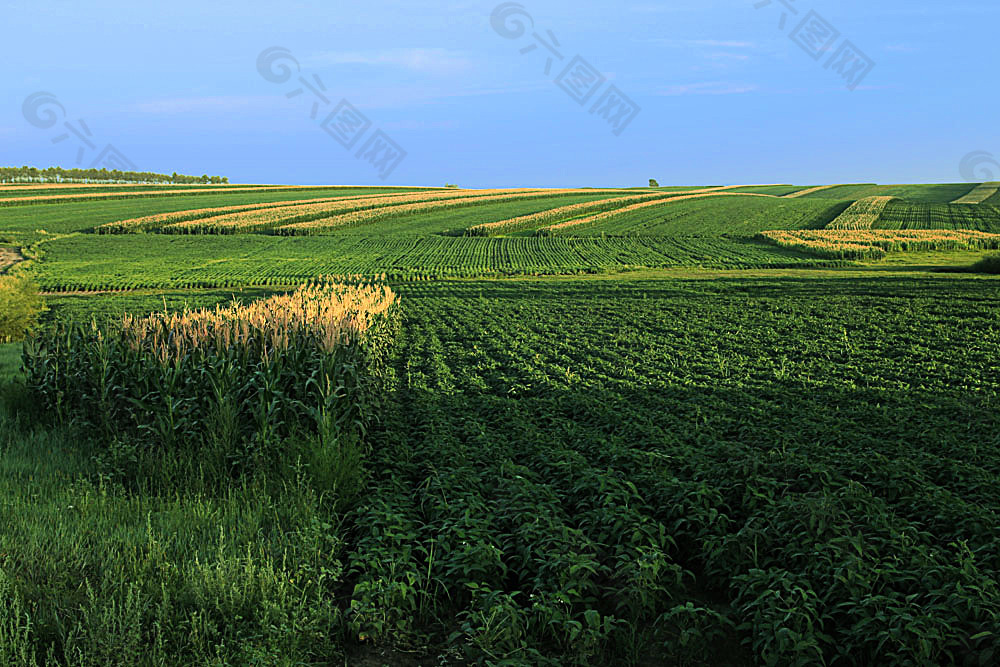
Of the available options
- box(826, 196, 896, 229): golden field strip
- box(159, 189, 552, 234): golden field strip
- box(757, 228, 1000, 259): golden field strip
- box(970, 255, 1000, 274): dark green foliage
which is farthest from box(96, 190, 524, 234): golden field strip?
box(970, 255, 1000, 274): dark green foliage

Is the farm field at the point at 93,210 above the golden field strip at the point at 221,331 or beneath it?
above

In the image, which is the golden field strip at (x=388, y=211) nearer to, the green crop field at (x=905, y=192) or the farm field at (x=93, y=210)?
the farm field at (x=93, y=210)

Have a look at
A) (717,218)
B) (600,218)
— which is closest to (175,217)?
(600,218)

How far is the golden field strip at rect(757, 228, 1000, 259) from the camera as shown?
44656mm

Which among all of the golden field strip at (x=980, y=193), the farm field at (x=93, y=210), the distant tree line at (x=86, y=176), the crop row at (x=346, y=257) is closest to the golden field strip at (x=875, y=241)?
the crop row at (x=346, y=257)

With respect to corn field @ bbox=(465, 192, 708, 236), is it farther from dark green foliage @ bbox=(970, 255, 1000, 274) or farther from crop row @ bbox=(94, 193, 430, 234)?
dark green foliage @ bbox=(970, 255, 1000, 274)

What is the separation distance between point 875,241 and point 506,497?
48.3 m

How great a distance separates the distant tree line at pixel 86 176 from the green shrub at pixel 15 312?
382 ft

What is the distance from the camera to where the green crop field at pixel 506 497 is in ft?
16.5

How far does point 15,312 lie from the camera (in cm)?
2147

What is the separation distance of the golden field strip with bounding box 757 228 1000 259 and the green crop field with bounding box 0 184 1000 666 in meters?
27.8

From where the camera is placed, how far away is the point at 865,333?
18.0 meters

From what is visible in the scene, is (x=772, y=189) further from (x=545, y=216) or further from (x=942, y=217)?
(x=545, y=216)

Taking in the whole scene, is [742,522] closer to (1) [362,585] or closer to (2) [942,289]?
(1) [362,585]
